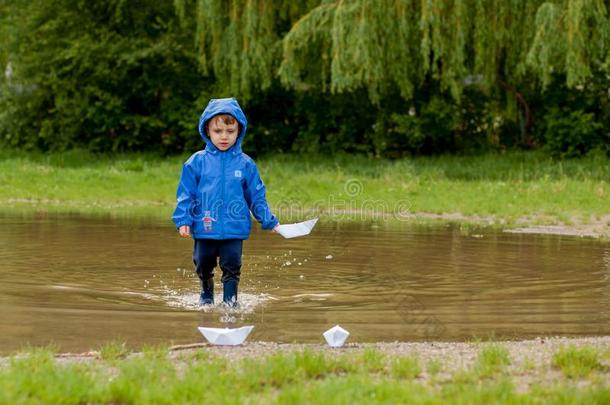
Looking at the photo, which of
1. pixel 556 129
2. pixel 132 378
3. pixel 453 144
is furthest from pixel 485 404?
pixel 453 144

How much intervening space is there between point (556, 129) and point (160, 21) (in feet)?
39.2

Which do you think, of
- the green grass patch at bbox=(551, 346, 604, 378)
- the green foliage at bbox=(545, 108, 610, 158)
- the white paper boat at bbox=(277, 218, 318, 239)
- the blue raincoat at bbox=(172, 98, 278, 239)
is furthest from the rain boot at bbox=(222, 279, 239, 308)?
the green foliage at bbox=(545, 108, 610, 158)

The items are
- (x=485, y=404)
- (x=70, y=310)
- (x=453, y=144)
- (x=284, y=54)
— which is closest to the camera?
(x=485, y=404)

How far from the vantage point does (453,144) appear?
31000mm

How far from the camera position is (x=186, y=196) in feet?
30.6

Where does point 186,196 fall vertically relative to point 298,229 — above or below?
above

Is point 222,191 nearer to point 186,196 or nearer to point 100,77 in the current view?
point 186,196

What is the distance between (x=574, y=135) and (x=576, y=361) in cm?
2205

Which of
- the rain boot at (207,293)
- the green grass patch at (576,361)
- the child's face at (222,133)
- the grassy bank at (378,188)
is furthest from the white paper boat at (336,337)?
the grassy bank at (378,188)

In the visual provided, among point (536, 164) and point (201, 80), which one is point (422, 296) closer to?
point (536, 164)

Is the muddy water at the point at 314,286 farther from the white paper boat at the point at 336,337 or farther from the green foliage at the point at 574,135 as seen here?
the green foliage at the point at 574,135

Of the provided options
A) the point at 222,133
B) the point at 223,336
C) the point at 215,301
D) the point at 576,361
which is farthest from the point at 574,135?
the point at 576,361

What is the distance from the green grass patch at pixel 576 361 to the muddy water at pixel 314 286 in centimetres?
128

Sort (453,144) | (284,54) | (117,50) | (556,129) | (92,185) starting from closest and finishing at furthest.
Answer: (92,185) < (284,54) < (556,129) < (453,144) < (117,50)
